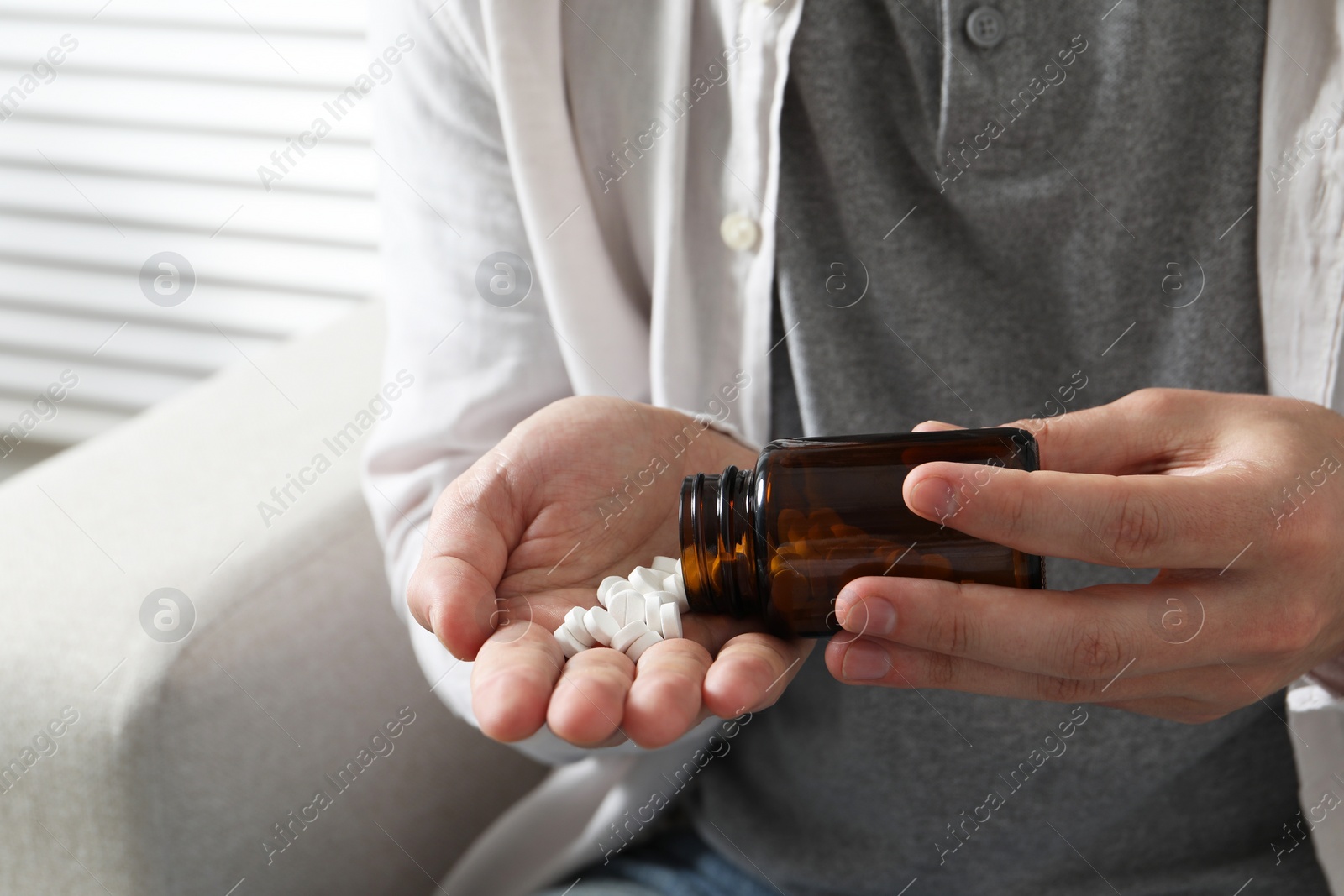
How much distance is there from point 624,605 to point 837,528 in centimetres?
13

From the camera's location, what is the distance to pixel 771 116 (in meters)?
0.73

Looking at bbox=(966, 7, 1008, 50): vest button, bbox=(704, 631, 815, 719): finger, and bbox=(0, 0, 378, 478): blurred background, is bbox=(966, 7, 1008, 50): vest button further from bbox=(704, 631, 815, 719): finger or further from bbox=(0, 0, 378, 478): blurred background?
bbox=(0, 0, 378, 478): blurred background

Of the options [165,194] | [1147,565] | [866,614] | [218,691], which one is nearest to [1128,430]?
[1147,565]

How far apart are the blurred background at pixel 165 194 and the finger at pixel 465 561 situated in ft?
4.13

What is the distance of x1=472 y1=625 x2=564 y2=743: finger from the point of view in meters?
0.43

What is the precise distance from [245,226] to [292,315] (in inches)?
7.3

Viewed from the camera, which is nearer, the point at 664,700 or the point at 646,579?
the point at 664,700

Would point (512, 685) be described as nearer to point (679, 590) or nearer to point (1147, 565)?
point (679, 590)

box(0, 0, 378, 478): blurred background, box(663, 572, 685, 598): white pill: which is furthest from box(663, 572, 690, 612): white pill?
box(0, 0, 378, 478): blurred background

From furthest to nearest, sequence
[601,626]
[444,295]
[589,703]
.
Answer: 1. [444,295]
2. [601,626]
3. [589,703]

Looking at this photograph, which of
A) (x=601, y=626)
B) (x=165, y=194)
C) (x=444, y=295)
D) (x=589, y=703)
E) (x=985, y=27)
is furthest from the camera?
(x=165, y=194)

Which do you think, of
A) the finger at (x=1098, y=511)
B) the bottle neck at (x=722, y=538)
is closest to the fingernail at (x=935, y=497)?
the finger at (x=1098, y=511)

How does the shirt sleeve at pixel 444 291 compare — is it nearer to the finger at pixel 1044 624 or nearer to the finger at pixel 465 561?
the finger at pixel 465 561

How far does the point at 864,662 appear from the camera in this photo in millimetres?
506
